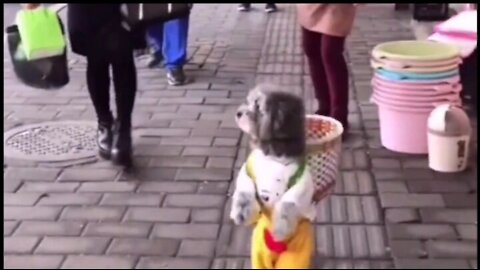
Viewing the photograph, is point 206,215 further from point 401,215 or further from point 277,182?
point 277,182

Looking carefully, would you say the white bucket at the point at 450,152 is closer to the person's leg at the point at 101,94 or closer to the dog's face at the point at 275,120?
the person's leg at the point at 101,94

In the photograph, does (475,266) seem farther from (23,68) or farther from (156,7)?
(23,68)

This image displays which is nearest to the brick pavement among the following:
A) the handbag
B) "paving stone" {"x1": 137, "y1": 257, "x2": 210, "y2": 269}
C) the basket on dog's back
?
"paving stone" {"x1": 137, "y1": 257, "x2": 210, "y2": 269}

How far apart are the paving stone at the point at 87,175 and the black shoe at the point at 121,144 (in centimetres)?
6

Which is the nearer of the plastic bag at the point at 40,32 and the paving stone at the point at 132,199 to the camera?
the plastic bag at the point at 40,32

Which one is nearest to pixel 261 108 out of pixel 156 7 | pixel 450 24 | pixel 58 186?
pixel 156 7

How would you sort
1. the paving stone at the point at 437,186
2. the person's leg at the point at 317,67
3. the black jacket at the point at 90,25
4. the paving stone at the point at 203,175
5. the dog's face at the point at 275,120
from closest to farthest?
the dog's face at the point at 275,120 < the black jacket at the point at 90,25 < the paving stone at the point at 437,186 < the paving stone at the point at 203,175 < the person's leg at the point at 317,67

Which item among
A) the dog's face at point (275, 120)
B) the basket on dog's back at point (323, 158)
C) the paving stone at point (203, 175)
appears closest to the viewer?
the dog's face at point (275, 120)

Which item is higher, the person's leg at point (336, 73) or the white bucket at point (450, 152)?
the person's leg at point (336, 73)

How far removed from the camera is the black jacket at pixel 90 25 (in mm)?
3697

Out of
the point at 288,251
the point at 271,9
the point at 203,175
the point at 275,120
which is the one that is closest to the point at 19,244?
the point at 203,175

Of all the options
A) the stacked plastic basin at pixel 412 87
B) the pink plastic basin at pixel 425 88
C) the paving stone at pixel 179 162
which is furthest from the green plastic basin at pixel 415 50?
the paving stone at pixel 179 162

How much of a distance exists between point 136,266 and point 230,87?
287 cm

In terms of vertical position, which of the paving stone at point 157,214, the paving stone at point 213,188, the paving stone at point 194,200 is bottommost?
the paving stone at point 213,188
